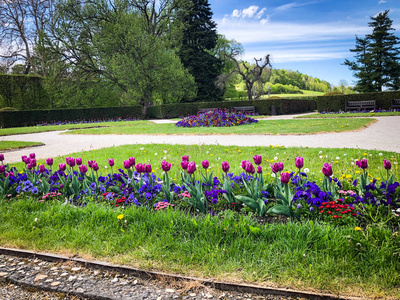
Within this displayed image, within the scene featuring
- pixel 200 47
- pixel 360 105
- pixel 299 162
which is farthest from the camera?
pixel 200 47

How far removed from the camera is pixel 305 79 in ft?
266

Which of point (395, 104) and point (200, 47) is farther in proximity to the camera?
point (200, 47)

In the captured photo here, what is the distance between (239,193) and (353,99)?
22.0 metres

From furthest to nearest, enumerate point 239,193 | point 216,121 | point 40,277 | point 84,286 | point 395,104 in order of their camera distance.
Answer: point 395,104
point 216,121
point 239,193
point 40,277
point 84,286

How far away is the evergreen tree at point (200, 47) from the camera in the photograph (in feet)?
103

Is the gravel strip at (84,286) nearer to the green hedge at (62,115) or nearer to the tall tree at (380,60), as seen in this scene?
the green hedge at (62,115)

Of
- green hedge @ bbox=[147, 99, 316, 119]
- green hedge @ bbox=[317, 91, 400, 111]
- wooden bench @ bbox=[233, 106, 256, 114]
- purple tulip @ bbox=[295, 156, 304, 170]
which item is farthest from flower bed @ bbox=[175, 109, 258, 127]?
purple tulip @ bbox=[295, 156, 304, 170]

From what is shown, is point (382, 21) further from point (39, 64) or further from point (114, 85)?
point (39, 64)

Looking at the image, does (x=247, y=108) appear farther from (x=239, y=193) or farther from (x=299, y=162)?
(x=299, y=162)

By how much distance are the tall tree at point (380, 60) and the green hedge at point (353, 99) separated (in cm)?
1648

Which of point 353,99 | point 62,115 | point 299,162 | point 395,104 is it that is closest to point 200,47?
point 62,115

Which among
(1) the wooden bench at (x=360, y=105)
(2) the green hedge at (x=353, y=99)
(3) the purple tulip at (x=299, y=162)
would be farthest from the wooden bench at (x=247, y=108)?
(3) the purple tulip at (x=299, y=162)

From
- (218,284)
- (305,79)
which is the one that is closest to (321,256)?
(218,284)

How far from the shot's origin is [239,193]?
3164mm
